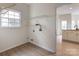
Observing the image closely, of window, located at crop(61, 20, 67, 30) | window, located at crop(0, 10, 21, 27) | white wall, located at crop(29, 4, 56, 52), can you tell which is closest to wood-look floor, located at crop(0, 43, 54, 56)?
white wall, located at crop(29, 4, 56, 52)

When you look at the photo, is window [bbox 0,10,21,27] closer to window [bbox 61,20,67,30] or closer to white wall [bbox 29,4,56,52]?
white wall [bbox 29,4,56,52]

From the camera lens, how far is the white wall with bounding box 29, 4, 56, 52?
1.52m

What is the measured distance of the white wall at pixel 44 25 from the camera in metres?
1.52

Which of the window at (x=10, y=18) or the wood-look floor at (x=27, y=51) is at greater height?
the window at (x=10, y=18)

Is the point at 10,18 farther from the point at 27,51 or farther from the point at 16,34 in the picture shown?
the point at 27,51

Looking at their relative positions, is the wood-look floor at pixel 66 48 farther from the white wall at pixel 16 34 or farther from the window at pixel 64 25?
the white wall at pixel 16 34

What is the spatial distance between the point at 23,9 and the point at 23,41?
541 millimetres

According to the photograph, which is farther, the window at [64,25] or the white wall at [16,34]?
the window at [64,25]

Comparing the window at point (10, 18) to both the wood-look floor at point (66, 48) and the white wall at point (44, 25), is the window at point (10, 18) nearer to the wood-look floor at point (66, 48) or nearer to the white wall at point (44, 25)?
the white wall at point (44, 25)

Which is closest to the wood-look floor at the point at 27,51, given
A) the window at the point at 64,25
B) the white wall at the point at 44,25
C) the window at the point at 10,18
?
the white wall at the point at 44,25

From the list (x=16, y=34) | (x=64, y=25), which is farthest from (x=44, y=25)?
(x=16, y=34)

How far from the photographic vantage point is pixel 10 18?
1498mm

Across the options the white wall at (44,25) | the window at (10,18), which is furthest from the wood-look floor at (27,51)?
the window at (10,18)

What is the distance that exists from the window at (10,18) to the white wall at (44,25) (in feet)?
0.77
